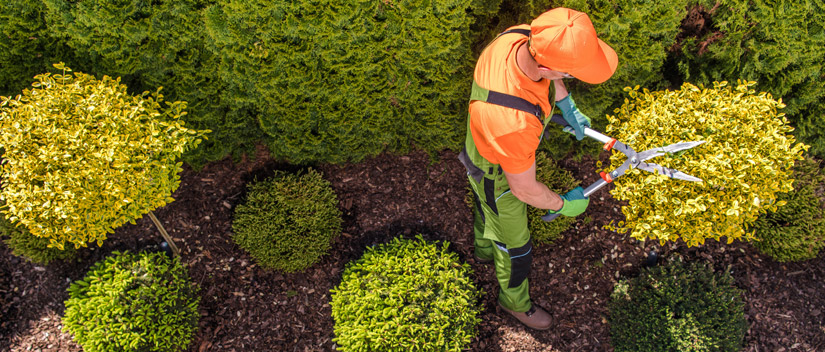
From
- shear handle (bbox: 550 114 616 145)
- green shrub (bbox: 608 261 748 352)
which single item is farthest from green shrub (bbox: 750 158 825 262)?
shear handle (bbox: 550 114 616 145)

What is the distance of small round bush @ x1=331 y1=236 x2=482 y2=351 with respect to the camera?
4203 millimetres

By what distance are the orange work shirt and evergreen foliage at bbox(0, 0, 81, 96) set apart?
4.01m

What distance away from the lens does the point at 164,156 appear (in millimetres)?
4121

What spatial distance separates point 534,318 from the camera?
5043 mm

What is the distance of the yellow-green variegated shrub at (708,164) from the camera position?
371cm

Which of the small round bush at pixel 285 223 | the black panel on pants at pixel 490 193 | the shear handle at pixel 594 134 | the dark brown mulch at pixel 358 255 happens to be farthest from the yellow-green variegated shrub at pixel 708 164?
the small round bush at pixel 285 223

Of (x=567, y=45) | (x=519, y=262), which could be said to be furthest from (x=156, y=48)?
(x=519, y=262)

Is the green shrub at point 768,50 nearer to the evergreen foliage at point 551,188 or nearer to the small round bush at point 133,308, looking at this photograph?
the evergreen foliage at point 551,188

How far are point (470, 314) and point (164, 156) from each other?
3.18 metres

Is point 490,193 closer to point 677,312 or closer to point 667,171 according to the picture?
point 667,171

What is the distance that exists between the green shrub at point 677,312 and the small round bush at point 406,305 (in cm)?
168

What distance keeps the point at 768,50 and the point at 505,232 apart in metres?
3.04

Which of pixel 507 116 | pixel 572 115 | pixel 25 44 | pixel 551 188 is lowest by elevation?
pixel 551 188

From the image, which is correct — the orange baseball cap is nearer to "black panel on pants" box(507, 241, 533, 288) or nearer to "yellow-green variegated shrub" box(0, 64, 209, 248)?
"black panel on pants" box(507, 241, 533, 288)
